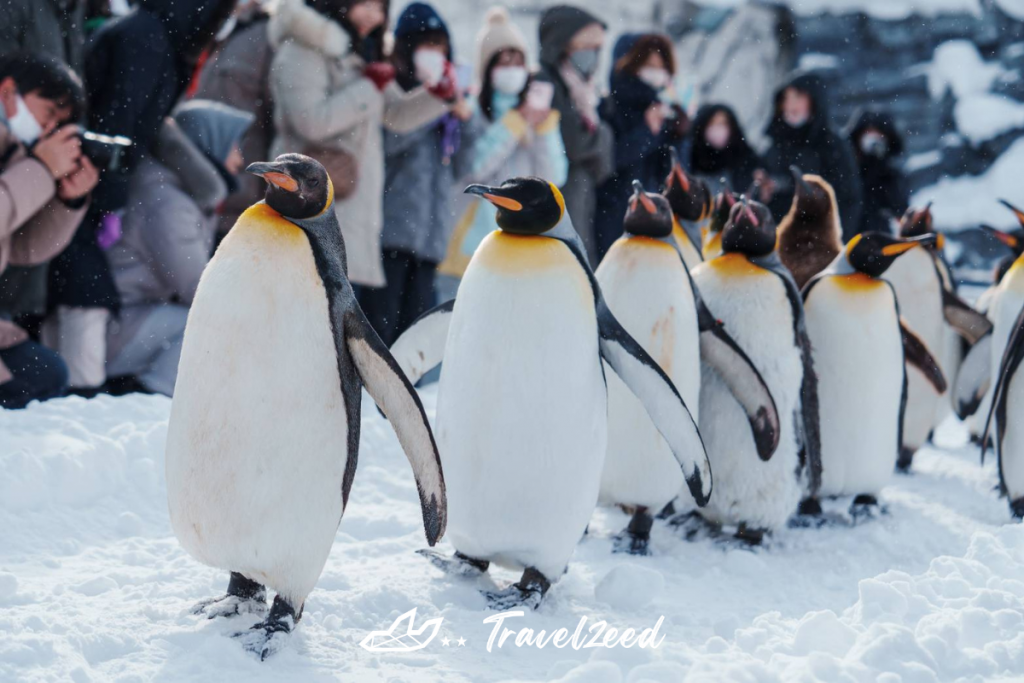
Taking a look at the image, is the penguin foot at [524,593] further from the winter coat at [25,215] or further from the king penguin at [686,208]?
the winter coat at [25,215]

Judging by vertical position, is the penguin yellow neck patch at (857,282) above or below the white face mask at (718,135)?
below

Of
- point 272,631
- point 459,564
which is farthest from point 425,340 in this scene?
point 272,631

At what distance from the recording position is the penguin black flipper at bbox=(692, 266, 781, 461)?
3102 millimetres

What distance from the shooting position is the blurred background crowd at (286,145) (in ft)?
11.9

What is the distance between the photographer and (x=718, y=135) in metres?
6.25

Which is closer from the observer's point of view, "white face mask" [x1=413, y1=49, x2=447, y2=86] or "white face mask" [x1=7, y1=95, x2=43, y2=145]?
"white face mask" [x1=7, y1=95, x2=43, y2=145]

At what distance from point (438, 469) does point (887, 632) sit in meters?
0.89

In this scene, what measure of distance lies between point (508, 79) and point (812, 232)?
1671 millimetres

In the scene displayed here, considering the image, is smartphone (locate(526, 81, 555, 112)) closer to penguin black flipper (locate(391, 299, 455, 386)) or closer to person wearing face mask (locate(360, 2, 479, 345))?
person wearing face mask (locate(360, 2, 479, 345))

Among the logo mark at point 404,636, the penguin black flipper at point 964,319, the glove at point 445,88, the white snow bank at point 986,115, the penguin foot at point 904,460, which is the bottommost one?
the penguin foot at point 904,460

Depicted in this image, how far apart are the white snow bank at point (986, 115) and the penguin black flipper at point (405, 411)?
486 inches

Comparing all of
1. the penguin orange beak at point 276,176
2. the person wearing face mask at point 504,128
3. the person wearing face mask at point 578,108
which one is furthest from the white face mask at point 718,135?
the penguin orange beak at point 276,176

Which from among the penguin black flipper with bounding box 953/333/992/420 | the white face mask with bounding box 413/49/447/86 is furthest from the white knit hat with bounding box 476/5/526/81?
the penguin black flipper with bounding box 953/333/992/420

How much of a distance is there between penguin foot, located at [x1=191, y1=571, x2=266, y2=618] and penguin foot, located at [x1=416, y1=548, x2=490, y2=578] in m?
0.54
